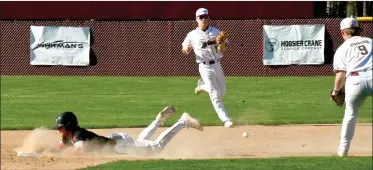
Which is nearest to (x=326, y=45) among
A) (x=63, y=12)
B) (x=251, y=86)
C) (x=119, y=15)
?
(x=251, y=86)

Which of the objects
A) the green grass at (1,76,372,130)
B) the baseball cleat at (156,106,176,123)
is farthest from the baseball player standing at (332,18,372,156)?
the baseball cleat at (156,106,176,123)

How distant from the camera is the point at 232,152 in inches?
467

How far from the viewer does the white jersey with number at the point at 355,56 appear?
985 cm

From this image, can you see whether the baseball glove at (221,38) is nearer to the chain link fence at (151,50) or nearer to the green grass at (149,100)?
the green grass at (149,100)

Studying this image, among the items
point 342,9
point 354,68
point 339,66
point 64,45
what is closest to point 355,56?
point 354,68

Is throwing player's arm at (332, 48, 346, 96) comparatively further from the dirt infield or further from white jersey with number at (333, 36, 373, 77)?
the dirt infield

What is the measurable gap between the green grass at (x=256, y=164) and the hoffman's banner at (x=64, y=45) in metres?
20.0

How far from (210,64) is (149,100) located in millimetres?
6539

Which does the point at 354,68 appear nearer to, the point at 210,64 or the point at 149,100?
the point at 210,64

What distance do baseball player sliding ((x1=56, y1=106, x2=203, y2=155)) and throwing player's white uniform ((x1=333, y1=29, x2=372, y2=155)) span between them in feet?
8.27

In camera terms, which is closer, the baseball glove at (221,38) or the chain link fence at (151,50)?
the baseball glove at (221,38)

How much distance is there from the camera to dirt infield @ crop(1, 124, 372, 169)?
10.9 meters

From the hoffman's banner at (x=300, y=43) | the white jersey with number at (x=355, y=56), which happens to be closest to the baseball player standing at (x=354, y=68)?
the white jersey with number at (x=355, y=56)

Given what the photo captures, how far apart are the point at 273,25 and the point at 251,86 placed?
14.9 ft
